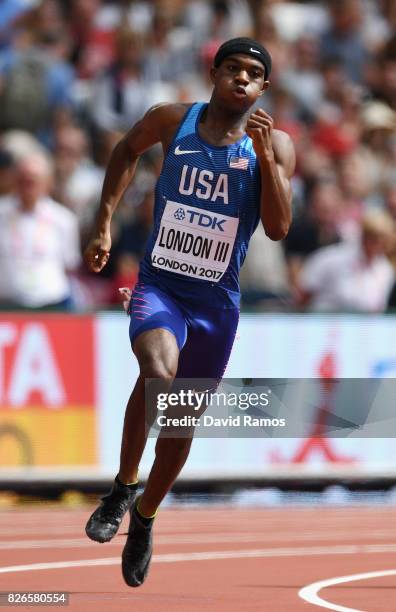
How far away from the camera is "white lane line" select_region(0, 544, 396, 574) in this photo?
28.2ft

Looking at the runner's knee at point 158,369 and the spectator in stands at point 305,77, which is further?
the spectator in stands at point 305,77

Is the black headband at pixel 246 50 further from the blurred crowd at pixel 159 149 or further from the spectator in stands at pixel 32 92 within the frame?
the spectator in stands at pixel 32 92

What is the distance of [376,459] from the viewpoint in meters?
12.2

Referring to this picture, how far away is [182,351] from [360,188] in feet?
24.2

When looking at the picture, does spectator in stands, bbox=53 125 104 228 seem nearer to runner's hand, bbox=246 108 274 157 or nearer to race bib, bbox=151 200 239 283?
race bib, bbox=151 200 239 283

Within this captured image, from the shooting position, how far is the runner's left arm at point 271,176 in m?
6.88

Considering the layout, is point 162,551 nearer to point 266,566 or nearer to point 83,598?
point 266,566

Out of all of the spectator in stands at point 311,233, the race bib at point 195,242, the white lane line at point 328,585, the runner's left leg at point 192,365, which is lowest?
the spectator in stands at point 311,233

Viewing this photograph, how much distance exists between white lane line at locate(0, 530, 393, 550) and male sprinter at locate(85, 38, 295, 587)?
8.01 feet

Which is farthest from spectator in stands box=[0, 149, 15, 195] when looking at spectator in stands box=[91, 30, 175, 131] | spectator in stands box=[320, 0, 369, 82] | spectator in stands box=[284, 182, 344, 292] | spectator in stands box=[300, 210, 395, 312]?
spectator in stands box=[320, 0, 369, 82]

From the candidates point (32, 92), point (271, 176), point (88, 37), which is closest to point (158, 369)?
point (271, 176)

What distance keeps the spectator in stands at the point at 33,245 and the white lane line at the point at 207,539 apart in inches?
98.6

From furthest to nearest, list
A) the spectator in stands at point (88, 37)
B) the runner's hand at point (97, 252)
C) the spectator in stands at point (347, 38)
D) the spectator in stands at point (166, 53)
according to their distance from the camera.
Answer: the spectator in stands at point (347, 38)
the spectator in stands at point (88, 37)
the spectator in stands at point (166, 53)
the runner's hand at point (97, 252)

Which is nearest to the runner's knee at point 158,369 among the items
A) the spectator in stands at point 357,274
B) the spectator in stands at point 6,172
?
the spectator in stands at point 357,274
